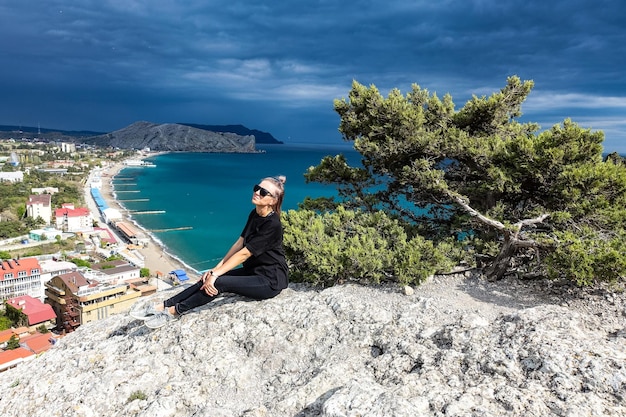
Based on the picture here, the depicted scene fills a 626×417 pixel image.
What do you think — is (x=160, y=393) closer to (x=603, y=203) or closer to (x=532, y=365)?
(x=532, y=365)

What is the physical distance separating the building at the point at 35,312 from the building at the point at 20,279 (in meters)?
3.41

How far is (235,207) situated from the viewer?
66500mm

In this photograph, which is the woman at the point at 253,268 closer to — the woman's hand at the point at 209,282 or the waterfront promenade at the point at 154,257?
the woman's hand at the point at 209,282

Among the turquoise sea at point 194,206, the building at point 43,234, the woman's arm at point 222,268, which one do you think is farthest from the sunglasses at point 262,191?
the building at point 43,234

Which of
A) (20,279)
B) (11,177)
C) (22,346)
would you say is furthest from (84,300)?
(11,177)

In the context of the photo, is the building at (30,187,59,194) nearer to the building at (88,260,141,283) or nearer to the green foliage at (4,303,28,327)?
the building at (88,260,141,283)

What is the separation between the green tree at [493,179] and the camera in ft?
22.2

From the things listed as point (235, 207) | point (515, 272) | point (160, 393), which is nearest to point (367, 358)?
point (160, 393)

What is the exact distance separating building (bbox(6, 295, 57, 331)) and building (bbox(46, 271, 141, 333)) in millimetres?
665

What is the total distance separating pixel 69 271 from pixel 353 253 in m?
32.1

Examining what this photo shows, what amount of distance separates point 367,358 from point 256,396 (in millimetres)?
1213

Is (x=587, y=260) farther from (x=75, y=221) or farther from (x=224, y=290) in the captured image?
(x=75, y=221)

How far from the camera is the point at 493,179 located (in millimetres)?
7781

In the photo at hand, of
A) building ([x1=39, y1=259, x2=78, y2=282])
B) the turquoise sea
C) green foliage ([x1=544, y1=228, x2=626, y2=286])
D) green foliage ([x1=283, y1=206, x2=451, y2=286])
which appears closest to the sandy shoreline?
the turquoise sea
